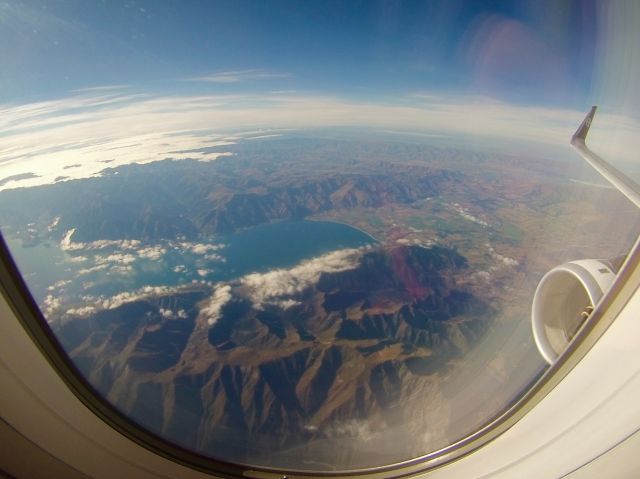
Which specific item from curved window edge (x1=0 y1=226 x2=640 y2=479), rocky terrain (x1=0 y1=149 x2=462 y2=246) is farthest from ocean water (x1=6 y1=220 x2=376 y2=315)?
curved window edge (x1=0 y1=226 x2=640 y2=479)

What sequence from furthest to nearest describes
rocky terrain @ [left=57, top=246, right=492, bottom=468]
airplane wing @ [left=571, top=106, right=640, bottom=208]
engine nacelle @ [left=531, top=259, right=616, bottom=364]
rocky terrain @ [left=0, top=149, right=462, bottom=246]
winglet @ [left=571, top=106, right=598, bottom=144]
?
rocky terrain @ [left=0, top=149, right=462, bottom=246] → rocky terrain @ [left=57, top=246, right=492, bottom=468] → winglet @ [left=571, top=106, right=598, bottom=144] → engine nacelle @ [left=531, top=259, right=616, bottom=364] → airplane wing @ [left=571, top=106, right=640, bottom=208]

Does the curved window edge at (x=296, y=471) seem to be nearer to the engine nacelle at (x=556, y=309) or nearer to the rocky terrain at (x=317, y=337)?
the engine nacelle at (x=556, y=309)

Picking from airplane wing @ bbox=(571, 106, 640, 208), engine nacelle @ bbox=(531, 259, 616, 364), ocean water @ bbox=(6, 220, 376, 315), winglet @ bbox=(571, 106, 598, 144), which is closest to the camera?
airplane wing @ bbox=(571, 106, 640, 208)

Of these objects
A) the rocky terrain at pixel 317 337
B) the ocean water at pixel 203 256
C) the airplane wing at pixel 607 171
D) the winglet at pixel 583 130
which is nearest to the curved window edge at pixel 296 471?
the airplane wing at pixel 607 171

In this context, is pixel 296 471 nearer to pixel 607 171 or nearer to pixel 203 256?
pixel 607 171

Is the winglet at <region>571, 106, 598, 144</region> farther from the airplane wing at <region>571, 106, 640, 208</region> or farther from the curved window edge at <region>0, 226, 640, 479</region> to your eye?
the curved window edge at <region>0, 226, 640, 479</region>

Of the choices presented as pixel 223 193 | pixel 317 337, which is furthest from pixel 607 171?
pixel 223 193

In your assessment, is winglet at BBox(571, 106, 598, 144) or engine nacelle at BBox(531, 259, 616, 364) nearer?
engine nacelle at BBox(531, 259, 616, 364)
